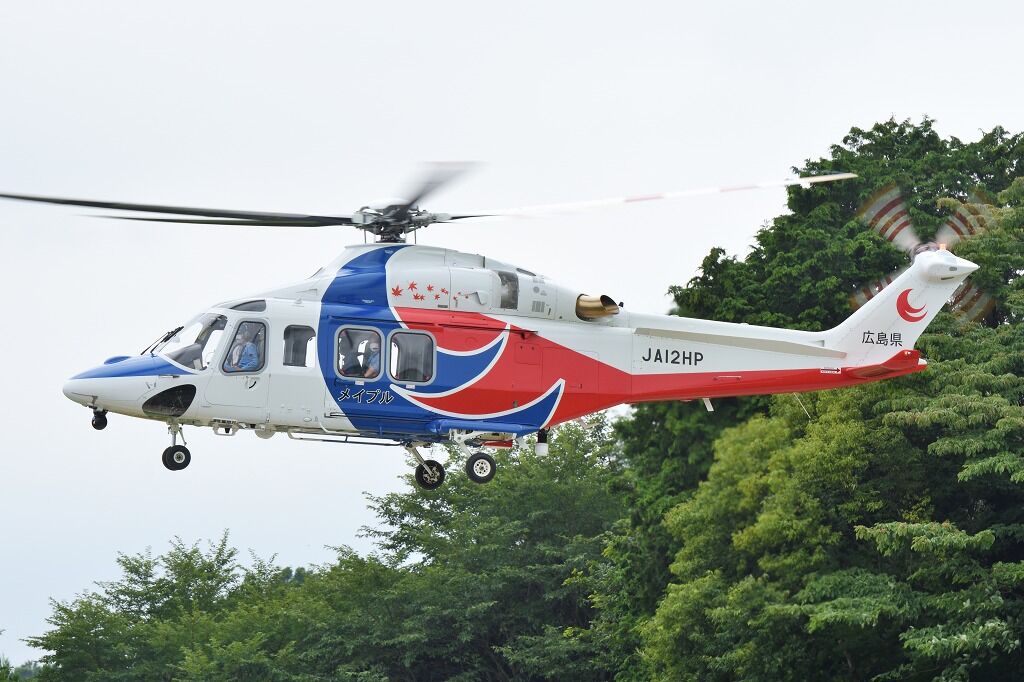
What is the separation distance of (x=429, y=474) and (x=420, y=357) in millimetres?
1995

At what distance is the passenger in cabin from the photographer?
26078mm

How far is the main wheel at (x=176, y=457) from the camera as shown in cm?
2572

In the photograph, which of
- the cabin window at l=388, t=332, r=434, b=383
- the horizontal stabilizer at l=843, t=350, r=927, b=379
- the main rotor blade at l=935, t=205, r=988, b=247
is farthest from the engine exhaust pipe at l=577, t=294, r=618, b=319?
the main rotor blade at l=935, t=205, r=988, b=247

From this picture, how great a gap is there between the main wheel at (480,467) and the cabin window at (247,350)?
3476mm

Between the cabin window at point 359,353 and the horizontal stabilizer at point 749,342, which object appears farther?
the horizontal stabilizer at point 749,342

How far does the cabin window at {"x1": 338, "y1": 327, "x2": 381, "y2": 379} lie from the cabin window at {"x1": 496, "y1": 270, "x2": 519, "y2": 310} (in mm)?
2190

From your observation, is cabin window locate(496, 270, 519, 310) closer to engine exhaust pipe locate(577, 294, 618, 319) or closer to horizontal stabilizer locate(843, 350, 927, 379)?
engine exhaust pipe locate(577, 294, 618, 319)

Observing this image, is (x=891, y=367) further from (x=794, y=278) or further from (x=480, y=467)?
(x=794, y=278)

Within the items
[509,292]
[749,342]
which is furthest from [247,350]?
[749,342]

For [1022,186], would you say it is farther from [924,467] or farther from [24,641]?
[24,641]

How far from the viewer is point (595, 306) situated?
90.7ft

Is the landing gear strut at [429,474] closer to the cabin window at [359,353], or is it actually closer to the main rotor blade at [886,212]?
the cabin window at [359,353]

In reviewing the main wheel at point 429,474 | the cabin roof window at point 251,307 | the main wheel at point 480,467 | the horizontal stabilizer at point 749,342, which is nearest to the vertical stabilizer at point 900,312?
the horizontal stabilizer at point 749,342

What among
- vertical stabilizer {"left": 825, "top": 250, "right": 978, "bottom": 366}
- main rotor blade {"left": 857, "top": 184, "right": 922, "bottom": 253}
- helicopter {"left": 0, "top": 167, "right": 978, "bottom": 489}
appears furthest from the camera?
main rotor blade {"left": 857, "top": 184, "right": 922, "bottom": 253}
